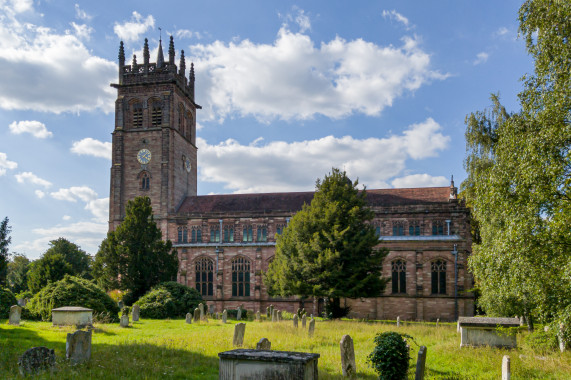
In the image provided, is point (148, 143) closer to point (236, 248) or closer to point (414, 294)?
point (236, 248)

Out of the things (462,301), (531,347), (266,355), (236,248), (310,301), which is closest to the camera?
(266,355)

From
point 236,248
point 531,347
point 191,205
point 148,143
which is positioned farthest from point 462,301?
point 148,143

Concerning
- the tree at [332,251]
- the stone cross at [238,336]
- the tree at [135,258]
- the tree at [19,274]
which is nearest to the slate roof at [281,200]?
the tree at [135,258]

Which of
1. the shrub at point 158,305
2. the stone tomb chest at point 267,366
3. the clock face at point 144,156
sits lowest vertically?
the shrub at point 158,305

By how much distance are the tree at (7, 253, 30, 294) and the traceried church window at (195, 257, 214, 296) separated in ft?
53.3

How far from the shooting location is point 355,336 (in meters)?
20.2

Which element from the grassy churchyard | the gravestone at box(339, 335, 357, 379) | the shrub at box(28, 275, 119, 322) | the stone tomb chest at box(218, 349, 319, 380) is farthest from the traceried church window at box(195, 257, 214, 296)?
the stone tomb chest at box(218, 349, 319, 380)

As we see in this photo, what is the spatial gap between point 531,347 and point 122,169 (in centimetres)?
3951

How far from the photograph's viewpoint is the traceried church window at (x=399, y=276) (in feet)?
128

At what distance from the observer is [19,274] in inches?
2307

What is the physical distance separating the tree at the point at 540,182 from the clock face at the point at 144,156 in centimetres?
3635

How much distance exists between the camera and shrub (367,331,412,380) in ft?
37.3

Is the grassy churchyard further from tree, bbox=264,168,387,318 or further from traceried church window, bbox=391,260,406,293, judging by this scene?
traceried church window, bbox=391,260,406,293

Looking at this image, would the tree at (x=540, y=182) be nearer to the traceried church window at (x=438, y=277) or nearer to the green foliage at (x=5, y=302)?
the traceried church window at (x=438, y=277)
